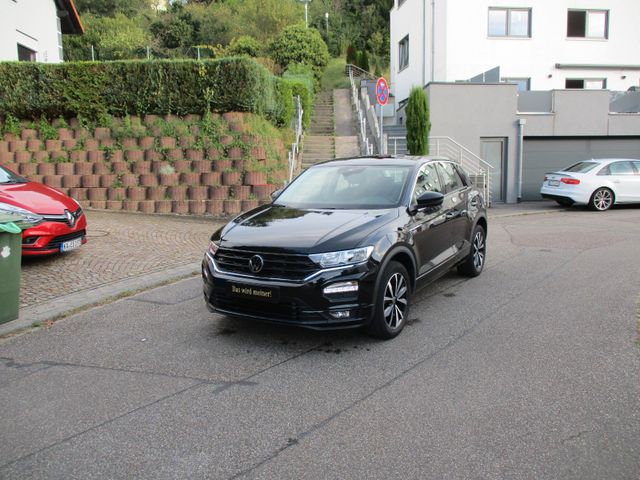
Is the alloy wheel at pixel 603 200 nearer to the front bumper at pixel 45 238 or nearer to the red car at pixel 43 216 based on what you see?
the red car at pixel 43 216

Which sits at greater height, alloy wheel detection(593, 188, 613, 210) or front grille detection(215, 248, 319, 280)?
front grille detection(215, 248, 319, 280)

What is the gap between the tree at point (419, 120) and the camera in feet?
59.6

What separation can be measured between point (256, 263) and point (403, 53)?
86.0 feet

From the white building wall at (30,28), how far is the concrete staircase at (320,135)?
10.6 m

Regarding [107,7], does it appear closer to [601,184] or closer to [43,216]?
[601,184]

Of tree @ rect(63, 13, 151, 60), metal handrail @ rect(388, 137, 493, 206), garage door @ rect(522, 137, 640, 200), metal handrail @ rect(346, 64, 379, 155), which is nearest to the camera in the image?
metal handrail @ rect(346, 64, 379, 155)

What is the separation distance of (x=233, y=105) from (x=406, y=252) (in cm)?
987

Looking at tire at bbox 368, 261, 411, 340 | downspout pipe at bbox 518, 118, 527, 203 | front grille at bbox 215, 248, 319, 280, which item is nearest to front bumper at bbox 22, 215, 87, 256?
front grille at bbox 215, 248, 319, 280

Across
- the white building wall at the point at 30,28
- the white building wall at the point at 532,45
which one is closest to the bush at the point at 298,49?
the white building wall at the point at 532,45

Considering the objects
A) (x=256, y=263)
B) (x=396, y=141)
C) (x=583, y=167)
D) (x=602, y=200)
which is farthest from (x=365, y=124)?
(x=256, y=263)

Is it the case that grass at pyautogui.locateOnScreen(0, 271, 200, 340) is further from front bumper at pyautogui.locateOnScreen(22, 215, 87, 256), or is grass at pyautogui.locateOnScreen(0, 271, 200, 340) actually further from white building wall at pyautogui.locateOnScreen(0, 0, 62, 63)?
white building wall at pyautogui.locateOnScreen(0, 0, 62, 63)

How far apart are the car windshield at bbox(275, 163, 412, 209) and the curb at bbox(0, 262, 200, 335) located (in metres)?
2.26

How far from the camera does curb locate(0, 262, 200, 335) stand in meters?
5.80

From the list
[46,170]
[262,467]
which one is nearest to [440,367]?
[262,467]
